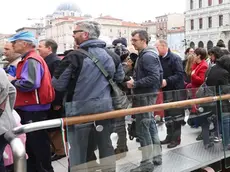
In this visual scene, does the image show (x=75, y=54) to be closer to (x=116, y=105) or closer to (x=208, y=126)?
(x=116, y=105)

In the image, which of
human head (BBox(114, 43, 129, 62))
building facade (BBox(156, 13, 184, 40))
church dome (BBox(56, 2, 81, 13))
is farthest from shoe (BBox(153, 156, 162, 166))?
church dome (BBox(56, 2, 81, 13))

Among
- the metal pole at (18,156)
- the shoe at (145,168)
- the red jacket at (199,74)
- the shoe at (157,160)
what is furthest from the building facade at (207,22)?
the metal pole at (18,156)

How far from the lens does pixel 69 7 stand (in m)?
113

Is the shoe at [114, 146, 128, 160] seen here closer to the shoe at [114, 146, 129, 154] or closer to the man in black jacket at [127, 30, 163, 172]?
the shoe at [114, 146, 129, 154]

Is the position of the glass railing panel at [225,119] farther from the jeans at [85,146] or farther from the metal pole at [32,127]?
the metal pole at [32,127]

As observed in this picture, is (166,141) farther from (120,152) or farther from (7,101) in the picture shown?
(7,101)

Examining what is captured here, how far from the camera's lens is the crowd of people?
113 inches

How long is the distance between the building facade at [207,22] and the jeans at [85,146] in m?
52.3

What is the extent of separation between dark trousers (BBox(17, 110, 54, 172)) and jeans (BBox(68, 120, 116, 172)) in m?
0.53

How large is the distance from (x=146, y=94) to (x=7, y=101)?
Result: 140cm

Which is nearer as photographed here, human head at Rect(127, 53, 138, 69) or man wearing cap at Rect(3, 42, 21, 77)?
man wearing cap at Rect(3, 42, 21, 77)

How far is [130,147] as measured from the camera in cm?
333

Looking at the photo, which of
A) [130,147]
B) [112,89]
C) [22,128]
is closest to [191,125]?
[130,147]

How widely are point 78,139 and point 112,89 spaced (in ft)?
2.19
